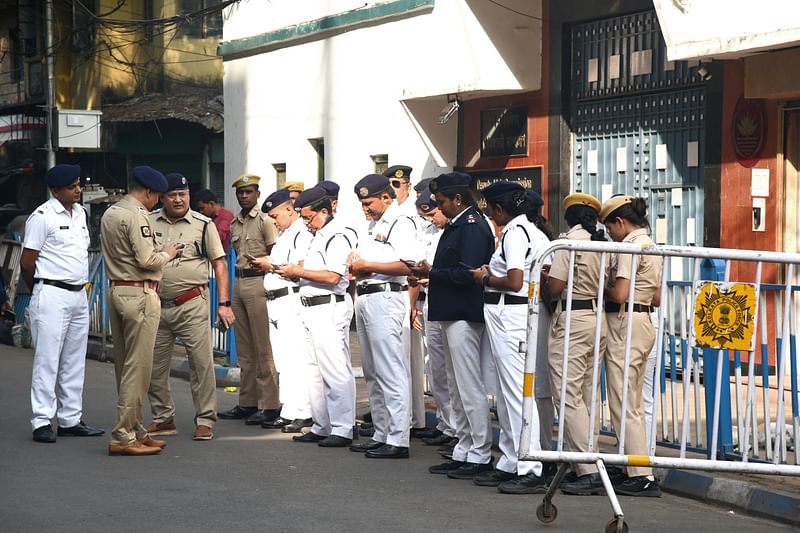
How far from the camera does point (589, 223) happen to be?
869 centimetres

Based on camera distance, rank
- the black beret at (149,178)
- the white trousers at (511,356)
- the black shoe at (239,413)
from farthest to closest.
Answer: the black shoe at (239,413), the black beret at (149,178), the white trousers at (511,356)

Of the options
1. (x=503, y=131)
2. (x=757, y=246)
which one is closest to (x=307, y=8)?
(x=503, y=131)

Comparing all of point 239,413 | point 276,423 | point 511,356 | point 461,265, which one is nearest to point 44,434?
point 276,423

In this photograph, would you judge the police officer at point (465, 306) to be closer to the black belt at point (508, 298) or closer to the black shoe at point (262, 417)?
the black belt at point (508, 298)

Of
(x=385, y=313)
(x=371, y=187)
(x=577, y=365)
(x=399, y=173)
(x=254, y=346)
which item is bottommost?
(x=254, y=346)

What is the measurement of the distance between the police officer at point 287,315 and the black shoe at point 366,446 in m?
0.90

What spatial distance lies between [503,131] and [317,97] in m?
4.99

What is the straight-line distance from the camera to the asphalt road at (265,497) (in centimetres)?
768

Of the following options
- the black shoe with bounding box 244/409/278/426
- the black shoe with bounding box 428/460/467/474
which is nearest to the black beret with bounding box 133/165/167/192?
the black shoe with bounding box 244/409/278/426

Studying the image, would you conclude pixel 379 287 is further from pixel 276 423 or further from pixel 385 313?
pixel 276 423

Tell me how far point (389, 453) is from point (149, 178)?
2.78 m

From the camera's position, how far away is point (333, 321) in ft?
35.3

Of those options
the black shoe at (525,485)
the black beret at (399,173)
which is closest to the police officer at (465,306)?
the black shoe at (525,485)

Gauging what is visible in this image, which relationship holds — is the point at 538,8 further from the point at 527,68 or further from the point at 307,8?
the point at 307,8
